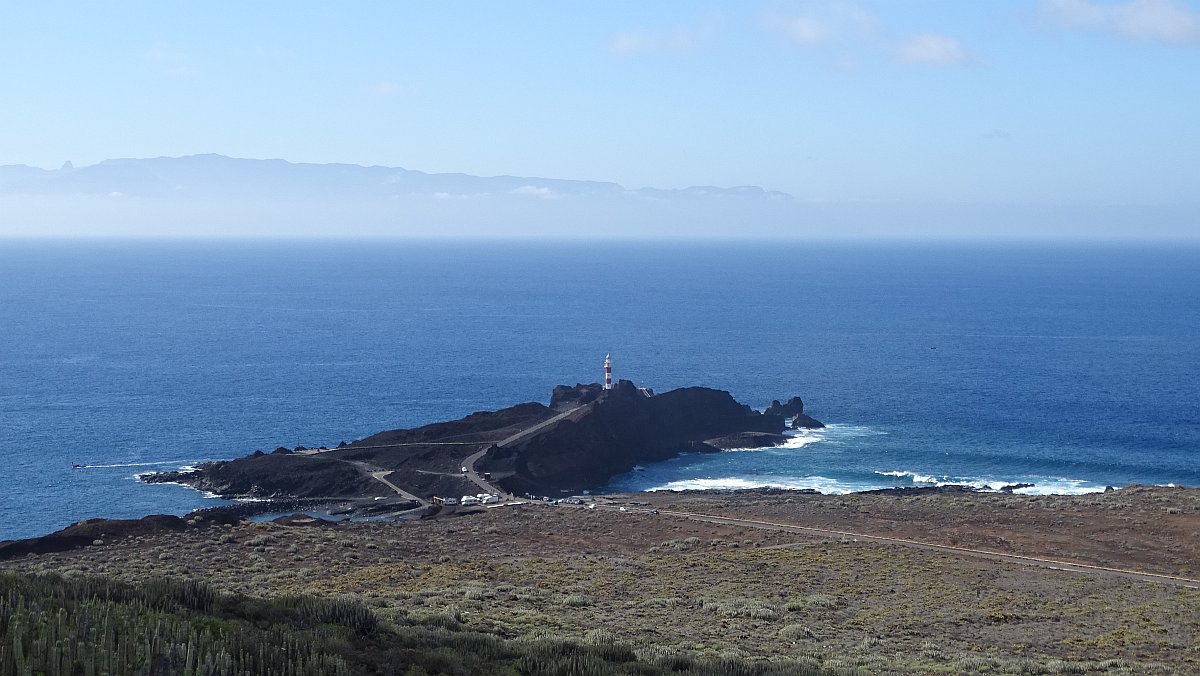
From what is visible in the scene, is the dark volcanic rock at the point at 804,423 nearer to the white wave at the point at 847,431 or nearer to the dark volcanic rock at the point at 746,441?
the white wave at the point at 847,431

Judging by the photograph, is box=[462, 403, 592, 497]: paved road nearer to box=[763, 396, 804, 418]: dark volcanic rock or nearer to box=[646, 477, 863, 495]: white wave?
box=[646, 477, 863, 495]: white wave

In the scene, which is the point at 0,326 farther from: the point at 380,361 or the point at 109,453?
the point at 109,453

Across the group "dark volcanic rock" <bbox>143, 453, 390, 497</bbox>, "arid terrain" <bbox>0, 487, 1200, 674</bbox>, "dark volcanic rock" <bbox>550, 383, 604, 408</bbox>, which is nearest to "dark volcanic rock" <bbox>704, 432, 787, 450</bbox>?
"dark volcanic rock" <bbox>550, 383, 604, 408</bbox>

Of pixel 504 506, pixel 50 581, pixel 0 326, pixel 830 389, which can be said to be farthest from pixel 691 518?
pixel 0 326

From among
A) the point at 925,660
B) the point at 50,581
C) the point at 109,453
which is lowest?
the point at 109,453

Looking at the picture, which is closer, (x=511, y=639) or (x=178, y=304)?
(x=511, y=639)
